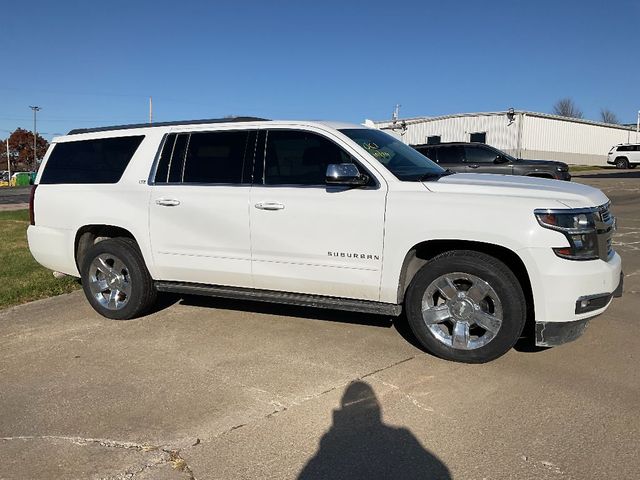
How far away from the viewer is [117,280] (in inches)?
225

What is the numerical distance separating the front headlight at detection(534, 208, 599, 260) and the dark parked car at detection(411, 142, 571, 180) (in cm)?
1186

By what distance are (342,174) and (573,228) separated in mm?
1722

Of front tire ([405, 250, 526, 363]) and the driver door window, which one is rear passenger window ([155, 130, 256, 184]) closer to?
the driver door window

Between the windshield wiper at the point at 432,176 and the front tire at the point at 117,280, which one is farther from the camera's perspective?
the front tire at the point at 117,280

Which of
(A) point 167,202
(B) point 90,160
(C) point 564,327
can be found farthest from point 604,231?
(B) point 90,160

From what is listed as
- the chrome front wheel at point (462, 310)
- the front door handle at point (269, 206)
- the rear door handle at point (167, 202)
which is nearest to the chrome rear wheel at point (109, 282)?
the rear door handle at point (167, 202)

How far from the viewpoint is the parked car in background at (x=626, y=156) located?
41.9 m

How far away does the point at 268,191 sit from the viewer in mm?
4898

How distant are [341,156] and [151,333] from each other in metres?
2.43

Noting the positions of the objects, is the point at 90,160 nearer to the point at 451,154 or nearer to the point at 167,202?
the point at 167,202

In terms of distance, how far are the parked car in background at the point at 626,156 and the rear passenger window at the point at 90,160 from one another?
4435cm

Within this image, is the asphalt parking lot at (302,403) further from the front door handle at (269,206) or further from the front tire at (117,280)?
the front door handle at (269,206)

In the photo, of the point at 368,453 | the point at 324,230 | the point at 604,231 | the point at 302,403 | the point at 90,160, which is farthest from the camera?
the point at 90,160

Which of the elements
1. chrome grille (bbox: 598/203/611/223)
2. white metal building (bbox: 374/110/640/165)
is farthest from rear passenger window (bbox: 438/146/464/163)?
white metal building (bbox: 374/110/640/165)
